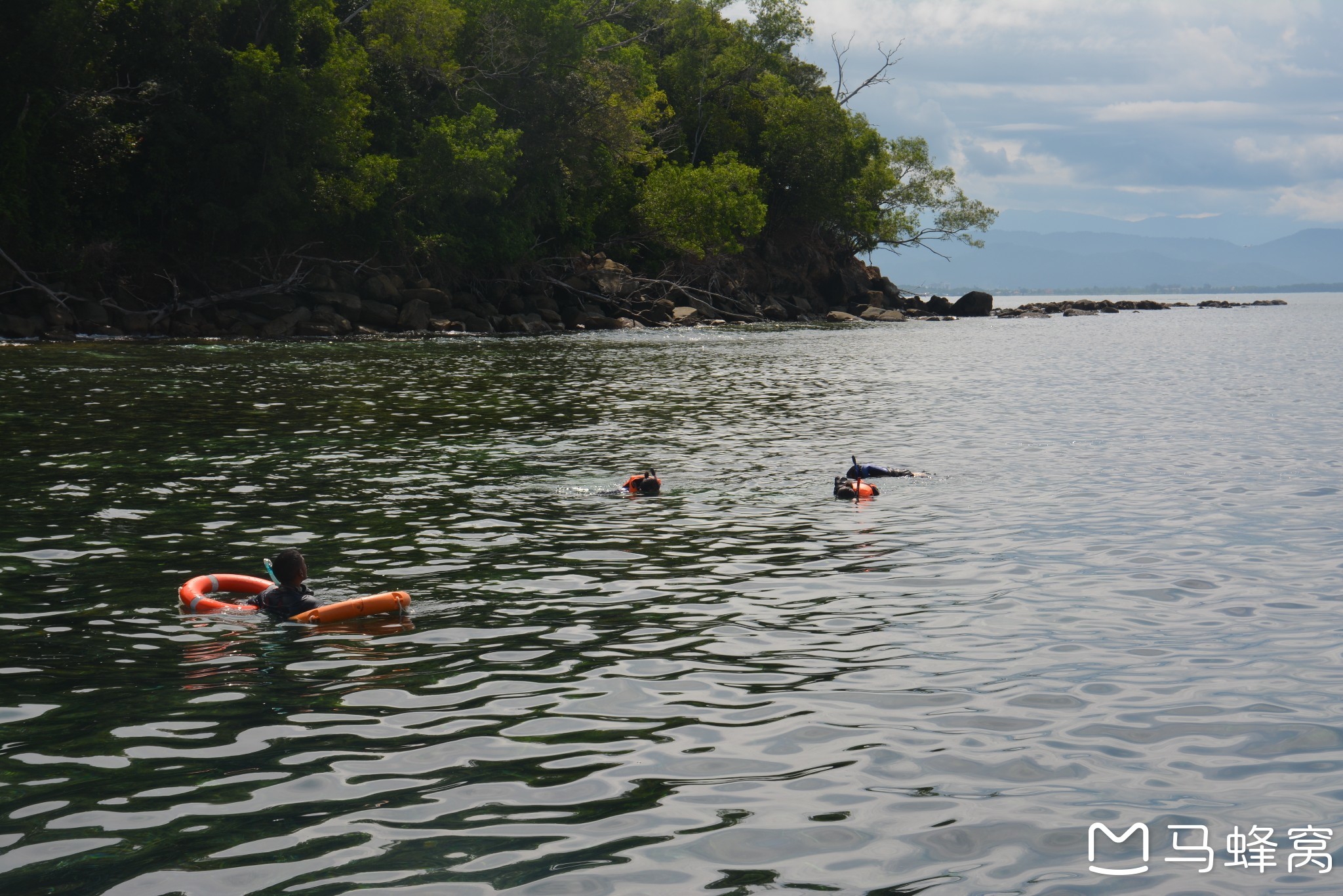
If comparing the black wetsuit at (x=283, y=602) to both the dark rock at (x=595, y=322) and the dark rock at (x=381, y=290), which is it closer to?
the dark rock at (x=381, y=290)

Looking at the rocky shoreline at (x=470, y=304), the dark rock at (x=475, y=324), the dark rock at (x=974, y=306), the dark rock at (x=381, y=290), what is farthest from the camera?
the dark rock at (x=974, y=306)

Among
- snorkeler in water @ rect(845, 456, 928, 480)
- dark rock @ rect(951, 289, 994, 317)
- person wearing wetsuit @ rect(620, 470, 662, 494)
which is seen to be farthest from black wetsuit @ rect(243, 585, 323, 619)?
dark rock @ rect(951, 289, 994, 317)

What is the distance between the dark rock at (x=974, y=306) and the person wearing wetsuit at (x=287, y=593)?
109642mm

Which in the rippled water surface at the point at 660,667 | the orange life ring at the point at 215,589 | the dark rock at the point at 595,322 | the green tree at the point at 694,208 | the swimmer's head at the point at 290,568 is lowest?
the rippled water surface at the point at 660,667

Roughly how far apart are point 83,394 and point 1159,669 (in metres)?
26.9

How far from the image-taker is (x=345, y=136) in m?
55.2

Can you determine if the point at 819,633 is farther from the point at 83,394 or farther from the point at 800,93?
the point at 800,93

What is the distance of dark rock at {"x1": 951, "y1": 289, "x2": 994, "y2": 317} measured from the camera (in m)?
115

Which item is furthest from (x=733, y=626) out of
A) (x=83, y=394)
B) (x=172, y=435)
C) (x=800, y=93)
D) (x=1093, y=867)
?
(x=800, y=93)

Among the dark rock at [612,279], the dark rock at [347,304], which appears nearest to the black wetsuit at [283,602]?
the dark rock at [347,304]

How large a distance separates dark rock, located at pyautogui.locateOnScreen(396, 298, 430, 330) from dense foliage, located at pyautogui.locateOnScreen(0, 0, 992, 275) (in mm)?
3578

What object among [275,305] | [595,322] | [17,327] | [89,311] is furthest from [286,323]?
[595,322]

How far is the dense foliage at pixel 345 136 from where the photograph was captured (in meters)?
49.6

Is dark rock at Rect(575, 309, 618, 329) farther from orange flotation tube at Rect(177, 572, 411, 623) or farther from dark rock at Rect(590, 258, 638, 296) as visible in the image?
orange flotation tube at Rect(177, 572, 411, 623)
